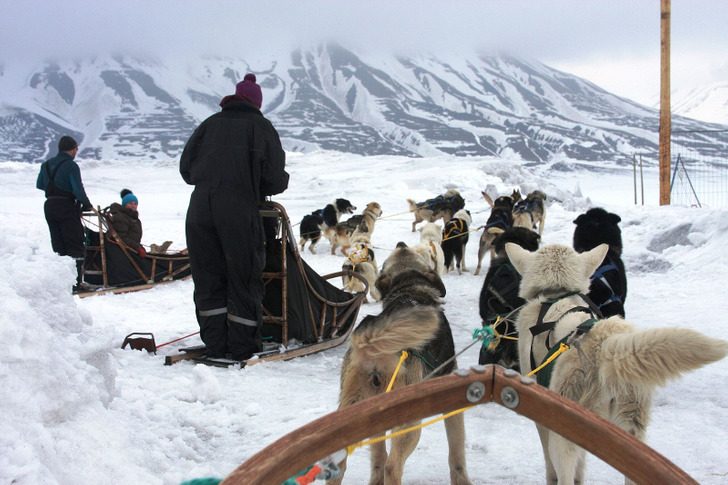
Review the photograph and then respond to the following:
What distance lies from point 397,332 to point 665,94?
947 centimetres

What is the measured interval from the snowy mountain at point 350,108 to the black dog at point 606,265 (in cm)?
5212

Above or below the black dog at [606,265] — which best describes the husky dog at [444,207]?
below

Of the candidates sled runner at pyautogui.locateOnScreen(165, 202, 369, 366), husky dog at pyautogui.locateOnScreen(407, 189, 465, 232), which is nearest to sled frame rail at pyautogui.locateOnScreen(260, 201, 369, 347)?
sled runner at pyautogui.locateOnScreen(165, 202, 369, 366)

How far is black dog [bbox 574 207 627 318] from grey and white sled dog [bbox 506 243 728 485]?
0.65 metres

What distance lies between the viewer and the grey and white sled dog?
154cm

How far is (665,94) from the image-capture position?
9.50 metres

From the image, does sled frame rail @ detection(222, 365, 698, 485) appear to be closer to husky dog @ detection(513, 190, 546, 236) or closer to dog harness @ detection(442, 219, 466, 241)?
dog harness @ detection(442, 219, 466, 241)

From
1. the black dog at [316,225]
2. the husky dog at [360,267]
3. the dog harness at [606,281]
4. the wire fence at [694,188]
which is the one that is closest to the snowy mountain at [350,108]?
the wire fence at [694,188]

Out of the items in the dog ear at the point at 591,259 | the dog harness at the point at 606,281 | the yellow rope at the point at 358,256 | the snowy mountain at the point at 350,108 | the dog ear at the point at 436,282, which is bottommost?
the yellow rope at the point at 358,256

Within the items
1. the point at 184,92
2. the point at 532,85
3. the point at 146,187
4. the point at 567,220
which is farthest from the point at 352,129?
the point at 567,220

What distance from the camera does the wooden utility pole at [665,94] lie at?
9.42 m

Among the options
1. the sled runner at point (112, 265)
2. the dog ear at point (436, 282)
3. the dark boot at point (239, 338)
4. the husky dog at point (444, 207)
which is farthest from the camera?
the husky dog at point (444, 207)

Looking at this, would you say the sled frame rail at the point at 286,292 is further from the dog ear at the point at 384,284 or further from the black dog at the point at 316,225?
the black dog at the point at 316,225

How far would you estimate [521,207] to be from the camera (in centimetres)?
841
